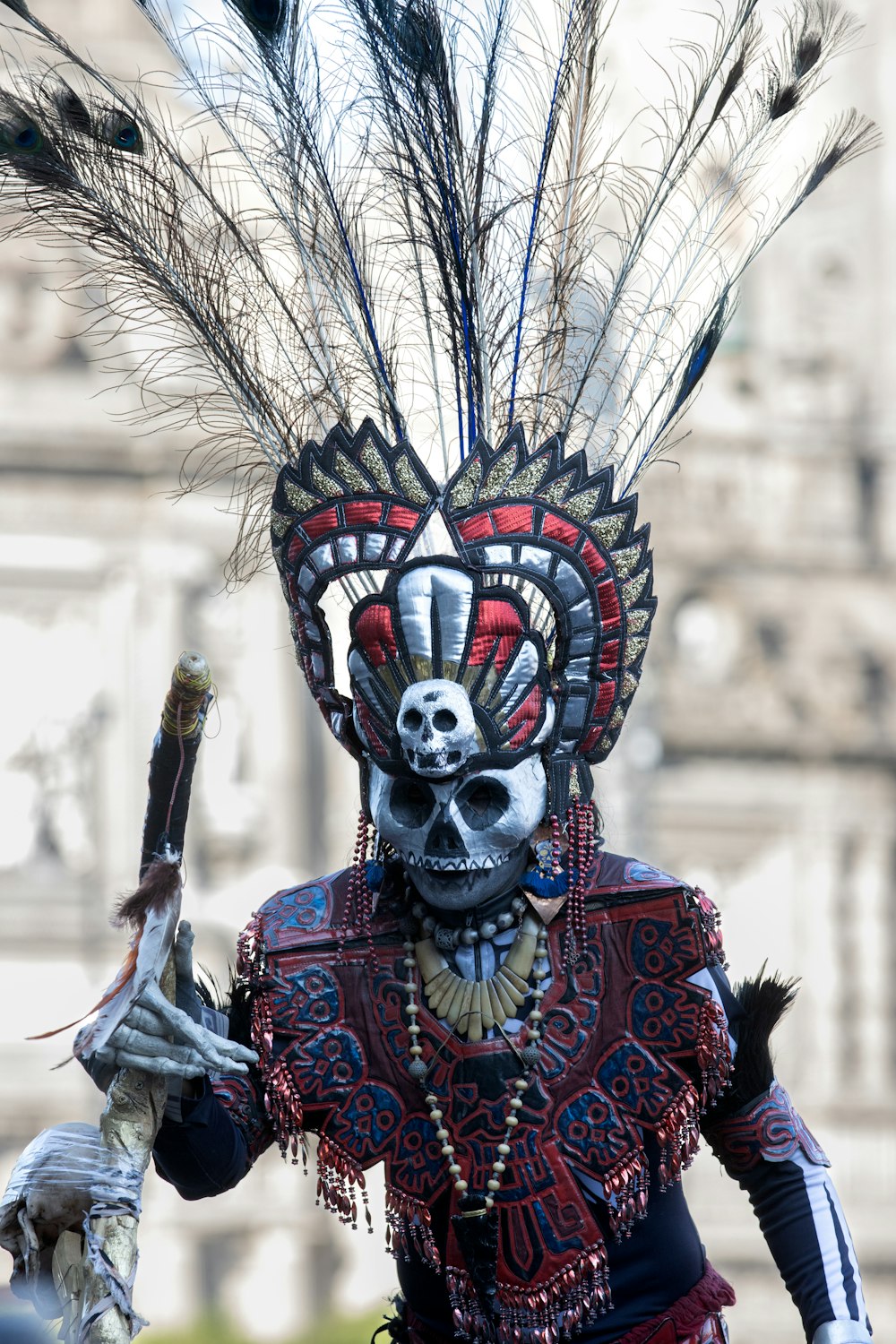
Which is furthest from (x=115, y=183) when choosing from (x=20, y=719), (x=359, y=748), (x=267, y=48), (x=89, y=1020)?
(x=20, y=719)

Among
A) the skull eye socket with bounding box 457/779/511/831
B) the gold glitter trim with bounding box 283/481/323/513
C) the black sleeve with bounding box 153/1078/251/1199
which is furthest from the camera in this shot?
the gold glitter trim with bounding box 283/481/323/513

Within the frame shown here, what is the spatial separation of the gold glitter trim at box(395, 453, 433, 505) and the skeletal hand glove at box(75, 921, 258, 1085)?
3.24ft

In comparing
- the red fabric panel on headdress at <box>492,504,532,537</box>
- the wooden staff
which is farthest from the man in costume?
the wooden staff

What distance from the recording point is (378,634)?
390 centimetres

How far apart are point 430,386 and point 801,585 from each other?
17.5m

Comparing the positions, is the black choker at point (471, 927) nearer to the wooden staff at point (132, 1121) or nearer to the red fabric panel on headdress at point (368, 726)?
the red fabric panel on headdress at point (368, 726)

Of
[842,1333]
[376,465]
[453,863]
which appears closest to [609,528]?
[376,465]

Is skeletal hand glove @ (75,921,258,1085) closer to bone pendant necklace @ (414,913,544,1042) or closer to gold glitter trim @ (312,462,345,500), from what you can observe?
bone pendant necklace @ (414,913,544,1042)

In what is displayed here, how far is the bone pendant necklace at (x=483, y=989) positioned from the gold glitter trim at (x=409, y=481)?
716mm

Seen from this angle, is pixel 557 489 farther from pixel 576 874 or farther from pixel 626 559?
pixel 576 874

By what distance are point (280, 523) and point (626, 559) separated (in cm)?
59

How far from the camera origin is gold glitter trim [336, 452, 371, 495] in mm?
4027

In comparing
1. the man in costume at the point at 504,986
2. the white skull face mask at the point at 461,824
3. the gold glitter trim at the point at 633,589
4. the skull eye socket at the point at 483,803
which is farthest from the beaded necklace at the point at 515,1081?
the gold glitter trim at the point at 633,589

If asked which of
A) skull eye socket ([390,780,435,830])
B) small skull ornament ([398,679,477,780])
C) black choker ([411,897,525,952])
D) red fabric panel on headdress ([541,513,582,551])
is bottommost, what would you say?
black choker ([411,897,525,952])
